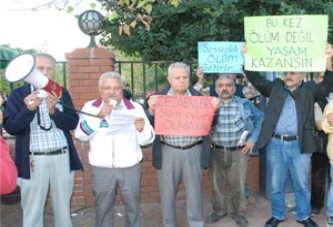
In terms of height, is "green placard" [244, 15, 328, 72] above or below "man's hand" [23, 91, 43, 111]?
above

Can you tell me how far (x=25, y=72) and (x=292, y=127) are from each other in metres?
2.73

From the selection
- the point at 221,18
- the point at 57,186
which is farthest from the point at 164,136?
the point at 221,18

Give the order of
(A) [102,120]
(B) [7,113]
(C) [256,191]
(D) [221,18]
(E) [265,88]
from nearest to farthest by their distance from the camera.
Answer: (B) [7,113] < (A) [102,120] < (E) [265,88] < (C) [256,191] < (D) [221,18]

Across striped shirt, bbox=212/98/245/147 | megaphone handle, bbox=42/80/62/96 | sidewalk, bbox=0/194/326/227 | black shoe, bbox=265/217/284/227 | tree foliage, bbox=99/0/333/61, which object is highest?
tree foliage, bbox=99/0/333/61

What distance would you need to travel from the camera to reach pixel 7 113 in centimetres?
330

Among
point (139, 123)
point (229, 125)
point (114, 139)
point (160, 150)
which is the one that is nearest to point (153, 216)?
point (160, 150)

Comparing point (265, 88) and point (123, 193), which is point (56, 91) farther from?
point (265, 88)

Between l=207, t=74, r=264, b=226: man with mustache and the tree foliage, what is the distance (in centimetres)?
213

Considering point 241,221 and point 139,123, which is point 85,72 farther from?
point 241,221

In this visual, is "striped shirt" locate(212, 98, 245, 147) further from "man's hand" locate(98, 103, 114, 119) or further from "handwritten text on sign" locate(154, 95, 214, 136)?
"man's hand" locate(98, 103, 114, 119)

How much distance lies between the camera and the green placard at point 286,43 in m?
3.85

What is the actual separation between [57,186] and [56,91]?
93 cm

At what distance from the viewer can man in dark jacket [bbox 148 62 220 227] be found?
3924 millimetres

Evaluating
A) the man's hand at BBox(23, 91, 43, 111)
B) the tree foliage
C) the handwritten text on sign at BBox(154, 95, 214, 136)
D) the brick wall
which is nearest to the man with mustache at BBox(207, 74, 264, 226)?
the handwritten text on sign at BBox(154, 95, 214, 136)
